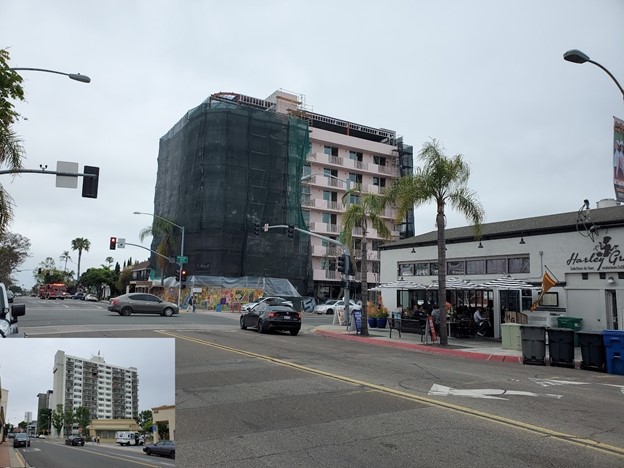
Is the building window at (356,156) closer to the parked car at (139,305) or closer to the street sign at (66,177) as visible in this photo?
the parked car at (139,305)

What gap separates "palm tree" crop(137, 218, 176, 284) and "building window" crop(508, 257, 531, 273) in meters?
37.3

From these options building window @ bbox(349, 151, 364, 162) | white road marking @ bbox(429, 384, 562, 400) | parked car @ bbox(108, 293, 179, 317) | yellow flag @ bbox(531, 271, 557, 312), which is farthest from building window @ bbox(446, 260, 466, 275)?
building window @ bbox(349, 151, 364, 162)

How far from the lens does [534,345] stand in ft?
54.5

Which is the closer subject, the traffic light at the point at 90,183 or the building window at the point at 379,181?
the traffic light at the point at 90,183

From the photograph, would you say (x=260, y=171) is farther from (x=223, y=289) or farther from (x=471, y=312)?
(x=471, y=312)

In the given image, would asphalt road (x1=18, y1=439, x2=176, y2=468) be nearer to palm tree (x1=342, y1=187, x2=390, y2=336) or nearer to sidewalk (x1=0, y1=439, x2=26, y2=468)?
sidewalk (x1=0, y1=439, x2=26, y2=468)

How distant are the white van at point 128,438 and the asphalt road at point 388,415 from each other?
2813 mm

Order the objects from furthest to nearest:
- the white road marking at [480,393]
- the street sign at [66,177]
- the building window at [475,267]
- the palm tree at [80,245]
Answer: the palm tree at [80,245] < the building window at [475,267] < the street sign at [66,177] < the white road marking at [480,393]

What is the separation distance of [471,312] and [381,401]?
19155mm

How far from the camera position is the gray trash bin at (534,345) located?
16484 millimetres

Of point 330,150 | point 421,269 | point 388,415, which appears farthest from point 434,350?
point 330,150

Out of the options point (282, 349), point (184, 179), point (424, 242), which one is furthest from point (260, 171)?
point (282, 349)

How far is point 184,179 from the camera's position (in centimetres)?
5672

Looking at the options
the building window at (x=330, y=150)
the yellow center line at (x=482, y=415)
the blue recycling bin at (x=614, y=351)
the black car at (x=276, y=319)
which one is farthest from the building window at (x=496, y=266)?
the building window at (x=330, y=150)
